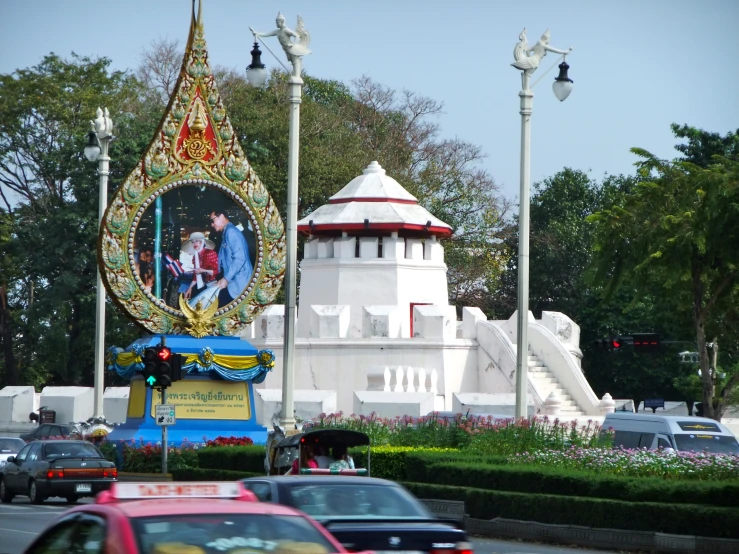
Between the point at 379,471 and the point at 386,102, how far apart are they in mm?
43168

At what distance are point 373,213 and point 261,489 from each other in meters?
35.8

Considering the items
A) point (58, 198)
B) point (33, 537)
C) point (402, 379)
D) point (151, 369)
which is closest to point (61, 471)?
point (151, 369)

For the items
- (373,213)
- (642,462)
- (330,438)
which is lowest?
(642,462)

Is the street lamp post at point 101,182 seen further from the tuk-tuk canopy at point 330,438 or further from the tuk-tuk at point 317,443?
the tuk-tuk canopy at point 330,438

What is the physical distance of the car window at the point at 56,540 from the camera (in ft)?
24.6

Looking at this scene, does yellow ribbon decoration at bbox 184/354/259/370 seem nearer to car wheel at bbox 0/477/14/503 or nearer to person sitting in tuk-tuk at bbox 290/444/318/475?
car wheel at bbox 0/477/14/503

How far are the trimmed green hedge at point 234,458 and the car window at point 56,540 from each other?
18.0m

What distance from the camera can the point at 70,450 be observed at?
26.2 meters

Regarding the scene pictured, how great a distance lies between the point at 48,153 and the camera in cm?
5678

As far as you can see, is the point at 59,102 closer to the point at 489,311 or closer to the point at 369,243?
the point at 369,243

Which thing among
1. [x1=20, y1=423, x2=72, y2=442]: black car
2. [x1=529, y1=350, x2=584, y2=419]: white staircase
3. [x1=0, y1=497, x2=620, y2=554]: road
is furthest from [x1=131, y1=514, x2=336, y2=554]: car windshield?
[x1=529, y1=350, x2=584, y2=419]: white staircase

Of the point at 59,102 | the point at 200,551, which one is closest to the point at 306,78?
the point at 59,102

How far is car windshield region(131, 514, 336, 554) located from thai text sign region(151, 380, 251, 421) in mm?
25498

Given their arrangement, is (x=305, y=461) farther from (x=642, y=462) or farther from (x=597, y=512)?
(x=642, y=462)
